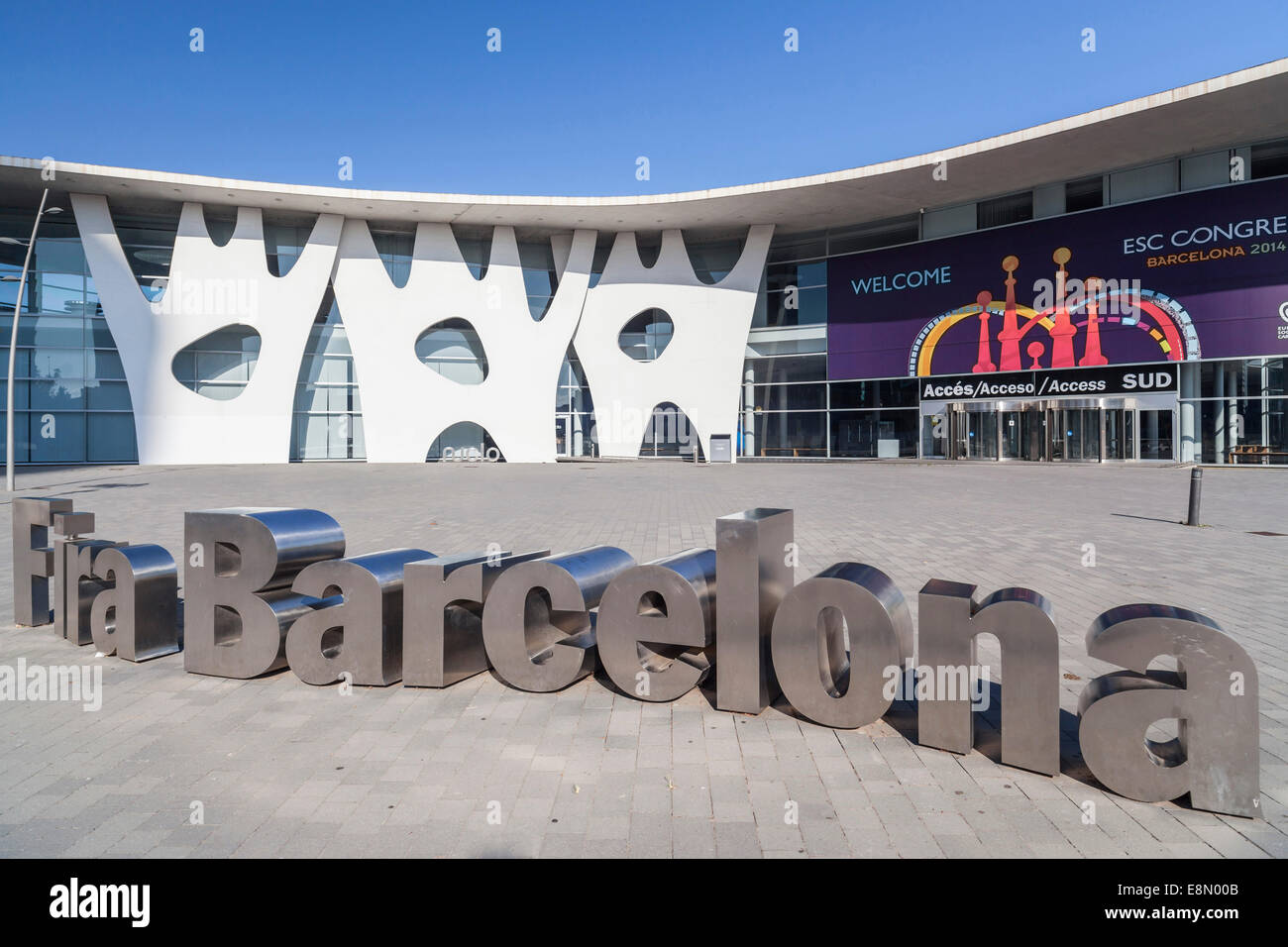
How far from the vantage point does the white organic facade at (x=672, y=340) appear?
36125mm

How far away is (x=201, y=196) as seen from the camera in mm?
31500

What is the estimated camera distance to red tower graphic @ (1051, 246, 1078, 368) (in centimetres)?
3102

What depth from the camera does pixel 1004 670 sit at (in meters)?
3.96

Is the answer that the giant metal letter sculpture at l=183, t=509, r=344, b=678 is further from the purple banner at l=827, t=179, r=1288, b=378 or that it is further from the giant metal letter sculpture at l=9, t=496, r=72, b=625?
the purple banner at l=827, t=179, r=1288, b=378

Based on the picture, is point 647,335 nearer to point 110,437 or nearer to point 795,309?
point 795,309

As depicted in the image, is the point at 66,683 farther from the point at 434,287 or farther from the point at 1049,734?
the point at 434,287

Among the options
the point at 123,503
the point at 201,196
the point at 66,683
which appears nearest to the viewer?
the point at 66,683

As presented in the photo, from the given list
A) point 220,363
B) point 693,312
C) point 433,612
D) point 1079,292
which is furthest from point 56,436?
point 1079,292

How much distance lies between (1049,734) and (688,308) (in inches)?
1323

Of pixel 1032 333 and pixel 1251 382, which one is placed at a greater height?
pixel 1032 333

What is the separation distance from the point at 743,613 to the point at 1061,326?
3144cm

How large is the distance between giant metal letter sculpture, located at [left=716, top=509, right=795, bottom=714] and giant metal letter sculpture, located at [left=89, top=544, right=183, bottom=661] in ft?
Result: 13.3

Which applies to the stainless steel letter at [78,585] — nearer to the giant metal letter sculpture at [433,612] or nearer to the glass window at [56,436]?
the giant metal letter sculpture at [433,612]
